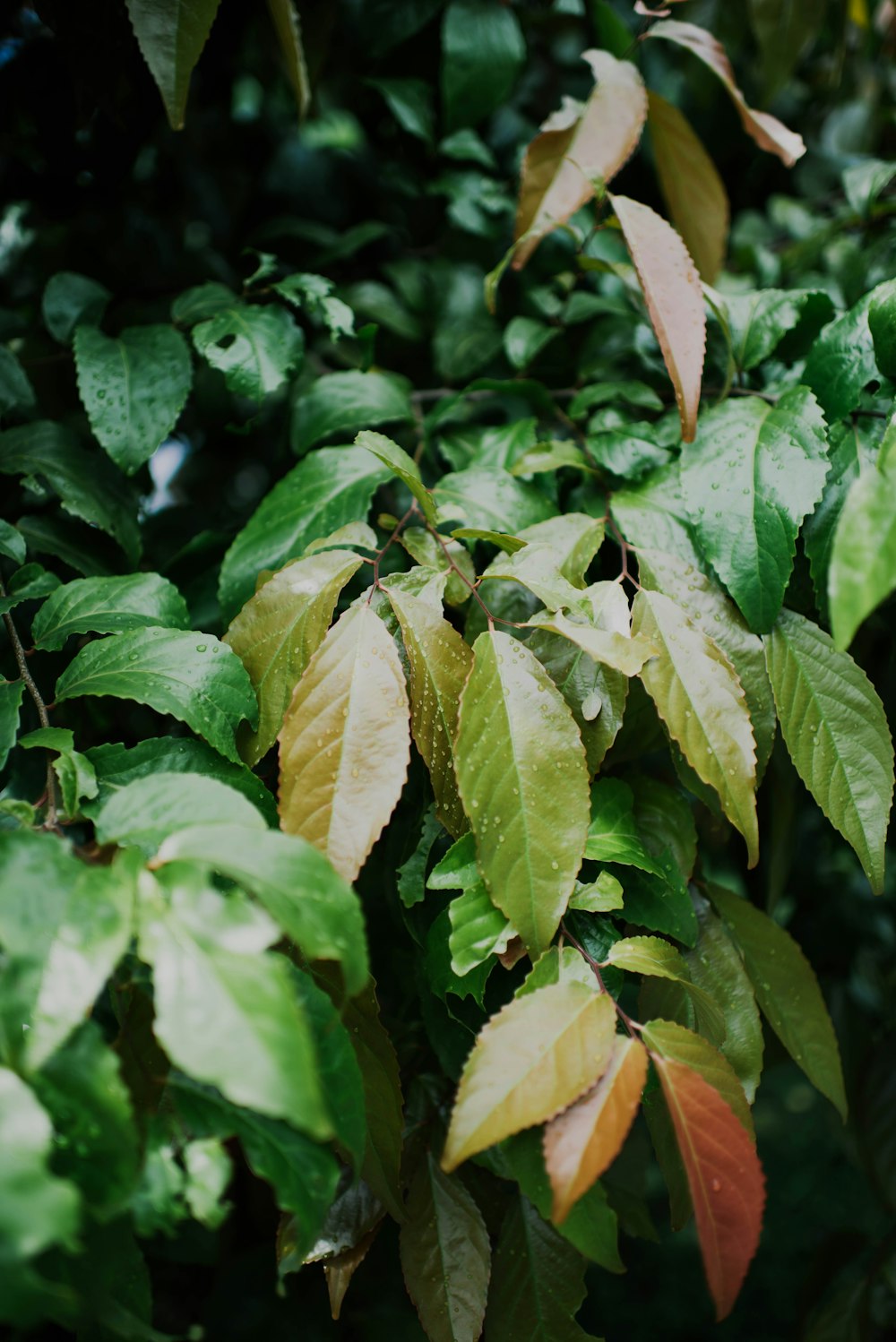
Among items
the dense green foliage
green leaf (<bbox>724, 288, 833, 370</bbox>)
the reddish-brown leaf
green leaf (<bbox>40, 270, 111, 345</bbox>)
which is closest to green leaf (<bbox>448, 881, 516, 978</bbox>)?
the dense green foliage

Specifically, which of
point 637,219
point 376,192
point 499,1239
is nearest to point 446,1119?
point 499,1239

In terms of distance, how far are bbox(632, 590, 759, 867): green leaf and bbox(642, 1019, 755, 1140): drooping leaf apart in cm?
11

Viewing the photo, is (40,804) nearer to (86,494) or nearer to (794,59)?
(86,494)

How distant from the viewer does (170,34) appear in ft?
2.15

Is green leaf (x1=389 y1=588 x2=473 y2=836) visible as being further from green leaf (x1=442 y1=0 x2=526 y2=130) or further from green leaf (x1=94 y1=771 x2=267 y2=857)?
green leaf (x1=442 y1=0 x2=526 y2=130)

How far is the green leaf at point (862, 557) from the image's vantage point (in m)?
0.39

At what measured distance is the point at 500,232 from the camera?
102 centimetres

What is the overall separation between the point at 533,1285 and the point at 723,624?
47 centimetres

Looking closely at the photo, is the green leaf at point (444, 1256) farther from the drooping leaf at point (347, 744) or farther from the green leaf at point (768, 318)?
the green leaf at point (768, 318)

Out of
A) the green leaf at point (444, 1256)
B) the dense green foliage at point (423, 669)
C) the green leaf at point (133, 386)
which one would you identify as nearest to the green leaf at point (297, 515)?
the dense green foliage at point (423, 669)

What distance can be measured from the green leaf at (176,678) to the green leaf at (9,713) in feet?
0.08

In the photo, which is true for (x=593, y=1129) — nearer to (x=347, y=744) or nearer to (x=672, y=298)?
(x=347, y=744)

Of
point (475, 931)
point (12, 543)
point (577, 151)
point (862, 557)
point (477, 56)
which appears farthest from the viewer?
point (477, 56)

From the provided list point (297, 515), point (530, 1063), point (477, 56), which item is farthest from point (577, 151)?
point (530, 1063)
